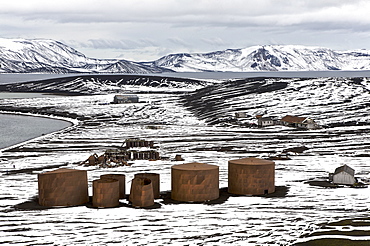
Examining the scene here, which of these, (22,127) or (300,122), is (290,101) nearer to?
(300,122)

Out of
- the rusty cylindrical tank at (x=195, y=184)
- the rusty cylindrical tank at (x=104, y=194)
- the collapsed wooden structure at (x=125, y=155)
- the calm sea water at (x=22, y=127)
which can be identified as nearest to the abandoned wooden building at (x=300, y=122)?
the collapsed wooden structure at (x=125, y=155)

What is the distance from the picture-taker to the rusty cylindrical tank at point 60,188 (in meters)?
43.0

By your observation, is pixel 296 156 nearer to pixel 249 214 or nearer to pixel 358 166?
pixel 358 166

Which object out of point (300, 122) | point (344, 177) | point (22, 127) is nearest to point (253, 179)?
point (344, 177)

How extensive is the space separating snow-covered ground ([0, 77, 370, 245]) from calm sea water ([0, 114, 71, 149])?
5195mm

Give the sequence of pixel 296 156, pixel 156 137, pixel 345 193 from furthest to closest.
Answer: pixel 156 137 → pixel 296 156 → pixel 345 193

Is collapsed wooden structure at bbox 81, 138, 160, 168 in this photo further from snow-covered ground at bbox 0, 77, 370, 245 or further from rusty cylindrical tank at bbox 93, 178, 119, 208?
rusty cylindrical tank at bbox 93, 178, 119, 208

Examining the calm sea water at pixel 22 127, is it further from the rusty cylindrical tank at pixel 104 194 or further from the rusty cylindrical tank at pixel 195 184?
the rusty cylindrical tank at pixel 195 184

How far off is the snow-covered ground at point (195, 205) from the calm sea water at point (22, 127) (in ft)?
17.0

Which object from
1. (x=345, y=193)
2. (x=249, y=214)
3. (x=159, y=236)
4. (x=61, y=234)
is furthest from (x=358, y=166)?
(x=61, y=234)

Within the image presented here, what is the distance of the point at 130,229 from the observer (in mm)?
36531

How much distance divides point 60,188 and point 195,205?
1168 cm

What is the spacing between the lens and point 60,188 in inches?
1700

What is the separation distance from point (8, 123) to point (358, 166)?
8533cm
